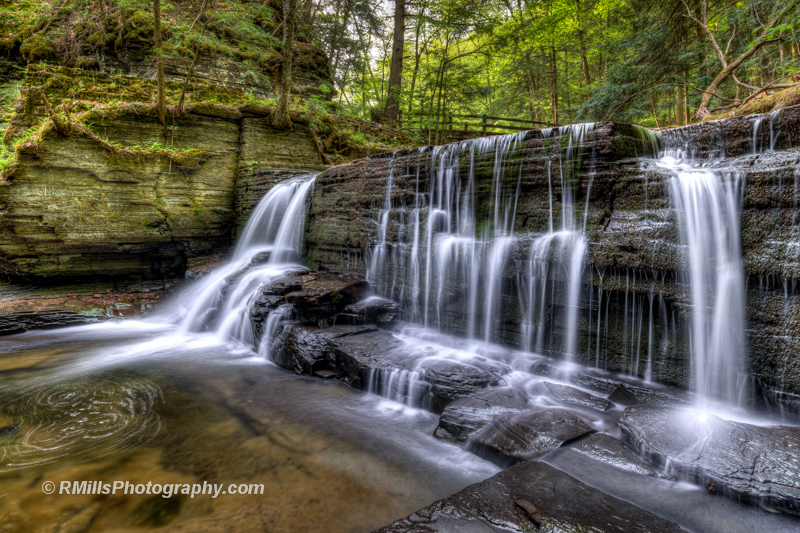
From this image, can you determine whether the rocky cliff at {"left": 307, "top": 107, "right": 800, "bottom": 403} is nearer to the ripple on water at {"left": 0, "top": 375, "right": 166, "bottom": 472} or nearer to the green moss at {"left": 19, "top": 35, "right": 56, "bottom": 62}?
the ripple on water at {"left": 0, "top": 375, "right": 166, "bottom": 472}

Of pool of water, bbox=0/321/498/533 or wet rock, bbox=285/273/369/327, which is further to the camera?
wet rock, bbox=285/273/369/327

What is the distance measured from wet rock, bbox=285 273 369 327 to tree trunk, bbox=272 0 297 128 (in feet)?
22.5

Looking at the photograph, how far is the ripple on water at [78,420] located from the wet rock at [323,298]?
83.2 inches

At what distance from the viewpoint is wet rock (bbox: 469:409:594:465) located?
2898mm

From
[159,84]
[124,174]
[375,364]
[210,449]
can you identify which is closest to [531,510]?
[375,364]

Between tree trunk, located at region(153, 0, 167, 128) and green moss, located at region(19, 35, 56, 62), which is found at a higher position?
green moss, located at region(19, 35, 56, 62)

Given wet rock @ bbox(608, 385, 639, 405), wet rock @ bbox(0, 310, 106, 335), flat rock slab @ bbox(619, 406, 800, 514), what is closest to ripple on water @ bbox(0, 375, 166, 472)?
wet rock @ bbox(0, 310, 106, 335)

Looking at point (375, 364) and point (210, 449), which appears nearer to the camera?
point (210, 449)

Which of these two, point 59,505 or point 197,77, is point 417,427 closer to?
point 59,505

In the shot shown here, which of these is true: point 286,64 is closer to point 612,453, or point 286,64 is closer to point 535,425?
point 535,425

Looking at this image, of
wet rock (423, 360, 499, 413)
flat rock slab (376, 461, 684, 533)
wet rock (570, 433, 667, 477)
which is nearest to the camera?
flat rock slab (376, 461, 684, 533)

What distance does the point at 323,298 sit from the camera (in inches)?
228

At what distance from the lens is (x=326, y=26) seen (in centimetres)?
1703

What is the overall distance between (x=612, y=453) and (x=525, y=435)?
2.11ft
